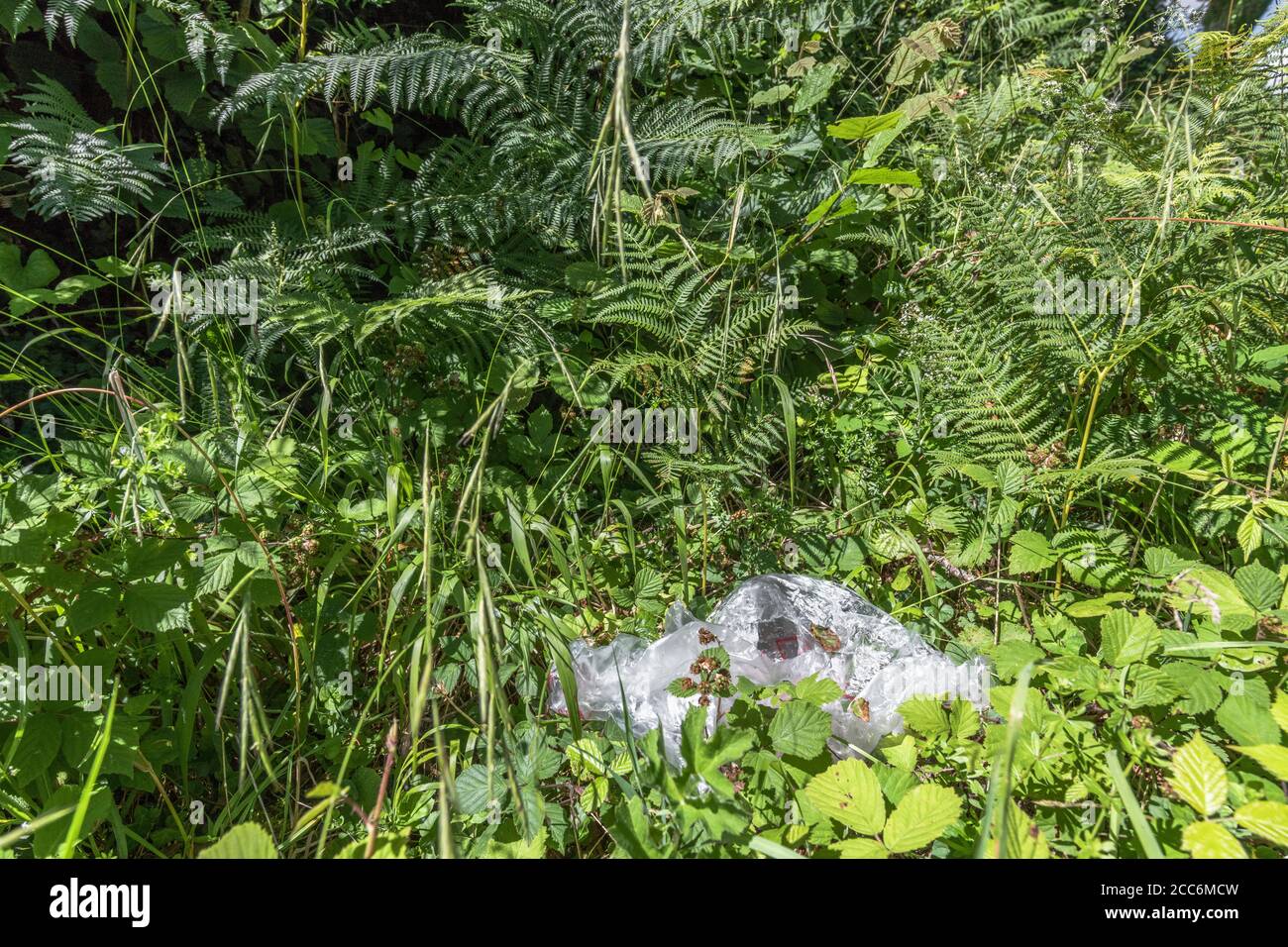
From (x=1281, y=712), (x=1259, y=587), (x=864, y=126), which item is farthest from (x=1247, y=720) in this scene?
(x=864, y=126)

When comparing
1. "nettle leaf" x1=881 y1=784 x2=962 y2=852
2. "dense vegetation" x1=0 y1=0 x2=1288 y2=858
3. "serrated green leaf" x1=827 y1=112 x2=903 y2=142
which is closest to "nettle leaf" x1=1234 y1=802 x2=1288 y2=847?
"dense vegetation" x1=0 y1=0 x2=1288 y2=858

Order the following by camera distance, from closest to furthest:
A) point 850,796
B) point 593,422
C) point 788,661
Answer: point 850,796, point 788,661, point 593,422

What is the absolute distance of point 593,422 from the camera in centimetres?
212

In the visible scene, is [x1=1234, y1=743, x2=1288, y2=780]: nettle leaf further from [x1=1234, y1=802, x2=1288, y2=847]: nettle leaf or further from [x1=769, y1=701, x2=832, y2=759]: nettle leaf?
[x1=769, y1=701, x2=832, y2=759]: nettle leaf

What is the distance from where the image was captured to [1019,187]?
2330mm

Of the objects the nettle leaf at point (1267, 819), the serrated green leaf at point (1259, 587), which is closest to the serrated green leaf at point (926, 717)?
the nettle leaf at point (1267, 819)

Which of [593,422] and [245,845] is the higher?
[593,422]

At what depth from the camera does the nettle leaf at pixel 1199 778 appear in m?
0.99

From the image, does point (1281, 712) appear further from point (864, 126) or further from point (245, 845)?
point (864, 126)

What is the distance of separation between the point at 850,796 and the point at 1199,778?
0.49 metres

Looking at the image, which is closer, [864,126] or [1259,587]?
[1259,587]

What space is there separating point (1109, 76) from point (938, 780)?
133 inches
